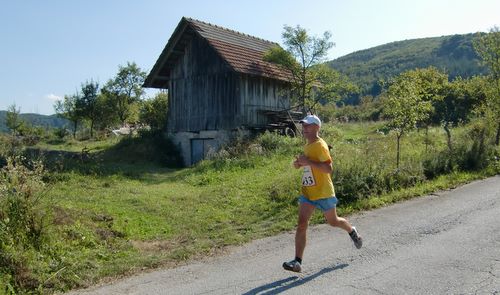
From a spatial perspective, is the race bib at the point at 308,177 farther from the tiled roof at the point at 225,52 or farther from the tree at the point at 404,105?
the tiled roof at the point at 225,52

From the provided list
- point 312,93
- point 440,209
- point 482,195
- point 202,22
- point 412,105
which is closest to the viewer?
→ point 440,209

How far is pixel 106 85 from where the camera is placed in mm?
42094

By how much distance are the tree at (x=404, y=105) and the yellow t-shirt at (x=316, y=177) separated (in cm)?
642

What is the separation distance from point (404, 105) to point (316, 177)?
7.02 meters

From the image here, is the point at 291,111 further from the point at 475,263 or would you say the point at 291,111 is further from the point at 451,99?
the point at 475,263

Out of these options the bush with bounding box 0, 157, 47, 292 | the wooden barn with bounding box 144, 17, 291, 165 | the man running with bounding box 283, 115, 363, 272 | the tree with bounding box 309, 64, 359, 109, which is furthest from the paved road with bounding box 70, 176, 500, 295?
the tree with bounding box 309, 64, 359, 109

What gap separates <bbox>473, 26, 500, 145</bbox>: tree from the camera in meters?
14.8

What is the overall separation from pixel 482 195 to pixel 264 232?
5.54 meters

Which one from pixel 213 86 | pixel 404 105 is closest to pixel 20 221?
pixel 404 105

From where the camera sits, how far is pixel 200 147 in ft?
72.2

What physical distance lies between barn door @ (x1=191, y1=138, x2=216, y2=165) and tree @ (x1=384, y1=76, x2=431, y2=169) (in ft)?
36.1

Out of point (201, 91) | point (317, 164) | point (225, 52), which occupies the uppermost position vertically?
point (225, 52)

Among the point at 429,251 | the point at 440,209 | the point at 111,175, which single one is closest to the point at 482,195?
the point at 440,209

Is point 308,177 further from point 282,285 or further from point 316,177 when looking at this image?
point 282,285
